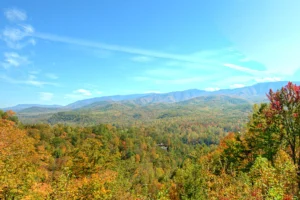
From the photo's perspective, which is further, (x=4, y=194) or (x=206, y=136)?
(x=206, y=136)

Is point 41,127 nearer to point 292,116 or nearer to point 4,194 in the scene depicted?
point 4,194

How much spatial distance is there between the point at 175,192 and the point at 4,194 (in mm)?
18329

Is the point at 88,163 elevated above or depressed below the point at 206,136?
above

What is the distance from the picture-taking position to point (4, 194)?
15336mm

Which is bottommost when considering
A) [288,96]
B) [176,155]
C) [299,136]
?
[176,155]

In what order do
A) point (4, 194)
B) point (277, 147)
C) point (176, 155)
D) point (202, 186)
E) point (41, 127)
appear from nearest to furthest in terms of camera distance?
point (4, 194), point (277, 147), point (202, 186), point (41, 127), point (176, 155)

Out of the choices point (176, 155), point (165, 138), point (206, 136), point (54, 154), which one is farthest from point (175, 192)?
point (206, 136)

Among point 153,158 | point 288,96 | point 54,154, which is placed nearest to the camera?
point 288,96

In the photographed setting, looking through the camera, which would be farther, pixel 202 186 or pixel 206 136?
pixel 206 136

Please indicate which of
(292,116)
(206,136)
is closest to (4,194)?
(292,116)

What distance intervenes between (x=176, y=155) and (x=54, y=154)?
78.2 metres

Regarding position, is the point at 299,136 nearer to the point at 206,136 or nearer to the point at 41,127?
the point at 41,127

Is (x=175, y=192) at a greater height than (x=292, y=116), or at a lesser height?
lesser

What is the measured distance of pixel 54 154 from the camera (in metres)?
92.4
